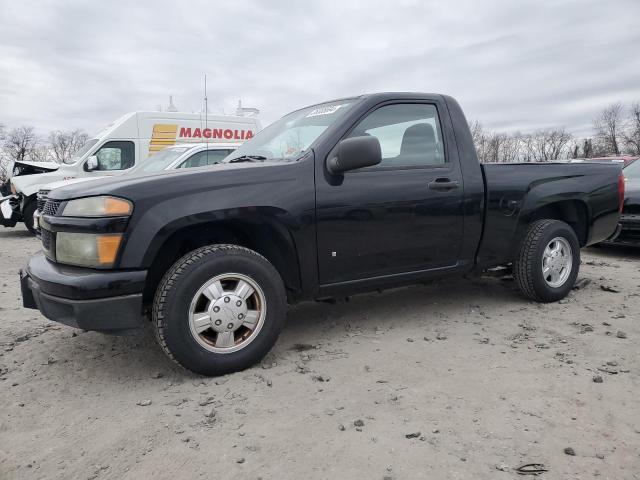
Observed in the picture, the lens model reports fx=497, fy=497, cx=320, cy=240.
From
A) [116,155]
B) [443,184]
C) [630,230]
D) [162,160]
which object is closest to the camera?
[443,184]

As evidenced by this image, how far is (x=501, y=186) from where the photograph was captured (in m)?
4.01

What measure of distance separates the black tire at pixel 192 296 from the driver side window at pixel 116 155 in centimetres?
863

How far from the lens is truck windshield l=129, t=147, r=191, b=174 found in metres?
8.07

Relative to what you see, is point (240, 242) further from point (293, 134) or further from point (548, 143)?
point (548, 143)

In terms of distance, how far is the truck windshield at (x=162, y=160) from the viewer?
807 cm

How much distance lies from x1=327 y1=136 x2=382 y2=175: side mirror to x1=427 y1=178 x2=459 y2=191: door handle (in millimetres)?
648

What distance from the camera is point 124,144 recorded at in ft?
35.7

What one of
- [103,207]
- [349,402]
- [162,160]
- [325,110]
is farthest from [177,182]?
[162,160]

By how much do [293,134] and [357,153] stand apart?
32.0 inches

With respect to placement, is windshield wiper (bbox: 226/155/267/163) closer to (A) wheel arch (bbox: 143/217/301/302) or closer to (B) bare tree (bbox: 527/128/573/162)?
(A) wheel arch (bbox: 143/217/301/302)

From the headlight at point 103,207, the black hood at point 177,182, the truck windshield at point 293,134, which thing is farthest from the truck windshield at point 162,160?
the headlight at point 103,207

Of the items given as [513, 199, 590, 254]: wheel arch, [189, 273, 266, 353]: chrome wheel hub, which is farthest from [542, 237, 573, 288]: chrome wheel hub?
[189, 273, 266, 353]: chrome wheel hub

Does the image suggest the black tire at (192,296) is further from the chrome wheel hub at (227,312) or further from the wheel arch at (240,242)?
the wheel arch at (240,242)

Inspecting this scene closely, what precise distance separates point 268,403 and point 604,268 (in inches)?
194
